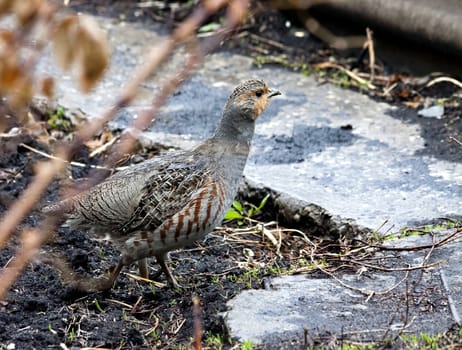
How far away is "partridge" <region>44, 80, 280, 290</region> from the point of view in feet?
13.8

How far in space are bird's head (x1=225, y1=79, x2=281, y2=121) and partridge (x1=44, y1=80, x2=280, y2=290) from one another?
0.58ft

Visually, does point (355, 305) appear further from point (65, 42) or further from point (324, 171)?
point (65, 42)

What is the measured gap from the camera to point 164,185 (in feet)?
14.0

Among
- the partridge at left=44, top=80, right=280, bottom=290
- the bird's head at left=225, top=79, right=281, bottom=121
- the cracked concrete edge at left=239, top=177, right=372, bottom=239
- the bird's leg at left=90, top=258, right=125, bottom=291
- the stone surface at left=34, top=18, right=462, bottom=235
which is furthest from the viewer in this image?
the stone surface at left=34, top=18, right=462, bottom=235

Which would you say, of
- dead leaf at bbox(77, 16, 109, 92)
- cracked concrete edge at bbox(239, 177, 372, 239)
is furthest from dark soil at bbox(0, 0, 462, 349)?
dead leaf at bbox(77, 16, 109, 92)

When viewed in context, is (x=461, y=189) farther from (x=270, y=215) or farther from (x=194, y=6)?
(x=194, y=6)

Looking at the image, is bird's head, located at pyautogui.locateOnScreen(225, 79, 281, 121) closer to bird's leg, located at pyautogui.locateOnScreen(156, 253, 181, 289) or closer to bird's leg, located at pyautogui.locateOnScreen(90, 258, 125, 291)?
bird's leg, located at pyautogui.locateOnScreen(156, 253, 181, 289)

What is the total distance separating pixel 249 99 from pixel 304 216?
3.12 feet

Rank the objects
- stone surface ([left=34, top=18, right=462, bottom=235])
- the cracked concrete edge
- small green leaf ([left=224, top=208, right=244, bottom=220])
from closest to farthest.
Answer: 1. the cracked concrete edge
2. stone surface ([left=34, top=18, right=462, bottom=235])
3. small green leaf ([left=224, top=208, right=244, bottom=220])

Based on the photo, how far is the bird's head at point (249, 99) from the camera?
453 centimetres

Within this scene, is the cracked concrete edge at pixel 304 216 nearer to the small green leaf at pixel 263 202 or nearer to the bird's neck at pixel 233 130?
the small green leaf at pixel 263 202

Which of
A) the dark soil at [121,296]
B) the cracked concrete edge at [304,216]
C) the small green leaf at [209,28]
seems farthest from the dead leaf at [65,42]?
the small green leaf at [209,28]

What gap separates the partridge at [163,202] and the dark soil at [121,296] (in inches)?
6.3

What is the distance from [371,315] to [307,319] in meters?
0.28
